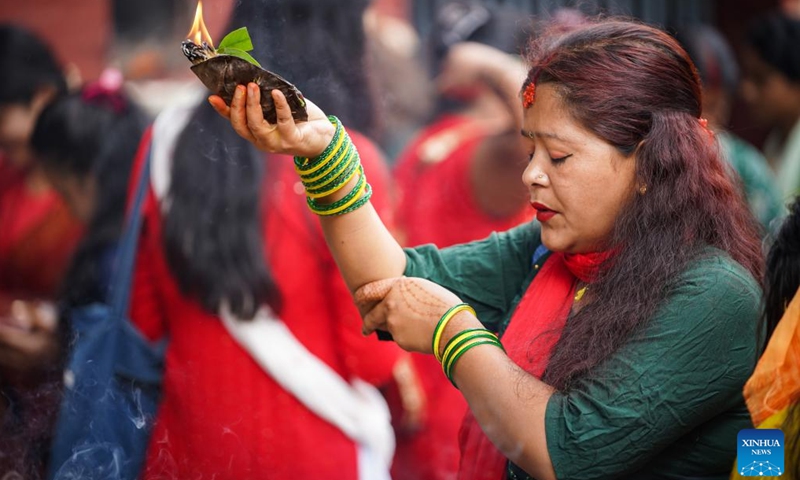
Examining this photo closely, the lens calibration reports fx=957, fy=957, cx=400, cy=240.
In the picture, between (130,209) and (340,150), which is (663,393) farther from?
(130,209)

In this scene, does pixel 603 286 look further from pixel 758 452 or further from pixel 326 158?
pixel 326 158

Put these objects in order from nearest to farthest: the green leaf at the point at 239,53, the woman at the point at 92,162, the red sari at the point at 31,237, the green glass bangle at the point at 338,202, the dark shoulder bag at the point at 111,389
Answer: the green leaf at the point at 239,53 → the green glass bangle at the point at 338,202 → the dark shoulder bag at the point at 111,389 → the woman at the point at 92,162 → the red sari at the point at 31,237

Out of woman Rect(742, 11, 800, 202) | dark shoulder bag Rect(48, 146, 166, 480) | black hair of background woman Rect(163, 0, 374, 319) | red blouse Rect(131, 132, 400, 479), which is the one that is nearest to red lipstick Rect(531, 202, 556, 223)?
red blouse Rect(131, 132, 400, 479)

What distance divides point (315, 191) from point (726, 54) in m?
3.62

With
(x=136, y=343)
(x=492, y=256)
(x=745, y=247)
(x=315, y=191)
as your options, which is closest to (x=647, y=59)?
(x=745, y=247)

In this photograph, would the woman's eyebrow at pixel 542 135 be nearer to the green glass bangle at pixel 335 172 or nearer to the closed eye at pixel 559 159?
the closed eye at pixel 559 159

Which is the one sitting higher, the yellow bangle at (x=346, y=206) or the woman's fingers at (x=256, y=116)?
the woman's fingers at (x=256, y=116)

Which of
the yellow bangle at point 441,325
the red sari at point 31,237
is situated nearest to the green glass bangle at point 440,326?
the yellow bangle at point 441,325

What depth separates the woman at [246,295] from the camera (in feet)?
8.58

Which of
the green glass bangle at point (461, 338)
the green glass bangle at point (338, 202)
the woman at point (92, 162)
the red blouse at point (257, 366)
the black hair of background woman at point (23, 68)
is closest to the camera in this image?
the green glass bangle at point (461, 338)

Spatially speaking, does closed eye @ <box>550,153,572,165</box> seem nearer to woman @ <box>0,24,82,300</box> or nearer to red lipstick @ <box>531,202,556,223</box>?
red lipstick @ <box>531,202,556,223</box>

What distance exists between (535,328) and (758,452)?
1.51 ft

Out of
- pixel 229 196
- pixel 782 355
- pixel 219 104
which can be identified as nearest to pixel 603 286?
pixel 782 355

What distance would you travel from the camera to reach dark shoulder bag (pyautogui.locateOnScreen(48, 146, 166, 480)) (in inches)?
92.7
